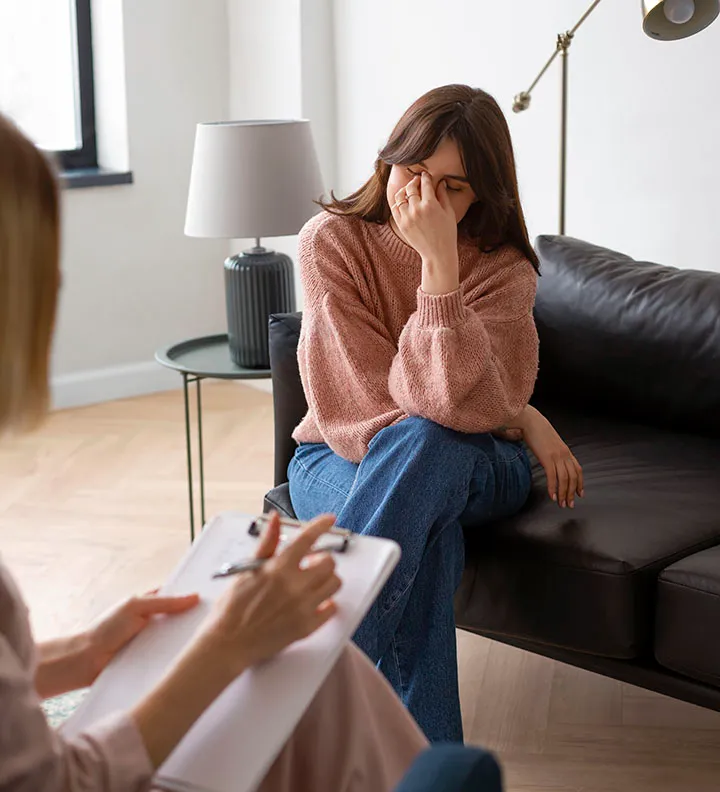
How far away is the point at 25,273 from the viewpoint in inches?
37.4

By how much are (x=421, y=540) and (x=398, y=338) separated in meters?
0.43

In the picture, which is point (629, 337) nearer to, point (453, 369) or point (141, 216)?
point (453, 369)

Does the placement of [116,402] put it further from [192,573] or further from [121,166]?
[192,573]

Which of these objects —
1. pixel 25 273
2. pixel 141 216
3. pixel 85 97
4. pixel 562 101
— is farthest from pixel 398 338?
pixel 85 97

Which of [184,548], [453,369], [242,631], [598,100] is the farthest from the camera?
[598,100]

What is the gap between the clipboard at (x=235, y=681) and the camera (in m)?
1.03

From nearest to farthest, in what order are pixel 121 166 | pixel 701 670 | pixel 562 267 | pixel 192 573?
1. pixel 192 573
2. pixel 701 670
3. pixel 562 267
4. pixel 121 166

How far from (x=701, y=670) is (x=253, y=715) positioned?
993 millimetres

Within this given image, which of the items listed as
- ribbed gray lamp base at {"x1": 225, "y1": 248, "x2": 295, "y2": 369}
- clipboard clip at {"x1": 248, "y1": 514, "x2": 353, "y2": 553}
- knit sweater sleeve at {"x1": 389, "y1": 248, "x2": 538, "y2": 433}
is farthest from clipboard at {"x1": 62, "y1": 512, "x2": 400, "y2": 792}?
ribbed gray lamp base at {"x1": 225, "y1": 248, "x2": 295, "y2": 369}

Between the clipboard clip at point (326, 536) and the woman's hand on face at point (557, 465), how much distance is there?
31.9 inches

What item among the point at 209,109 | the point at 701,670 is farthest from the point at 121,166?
the point at 701,670

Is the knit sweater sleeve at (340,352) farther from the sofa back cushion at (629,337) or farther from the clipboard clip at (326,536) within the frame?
the clipboard clip at (326,536)

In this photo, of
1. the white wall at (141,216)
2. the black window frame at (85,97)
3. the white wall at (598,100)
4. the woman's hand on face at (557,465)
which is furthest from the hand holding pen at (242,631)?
the black window frame at (85,97)

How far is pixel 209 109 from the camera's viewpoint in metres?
4.31
